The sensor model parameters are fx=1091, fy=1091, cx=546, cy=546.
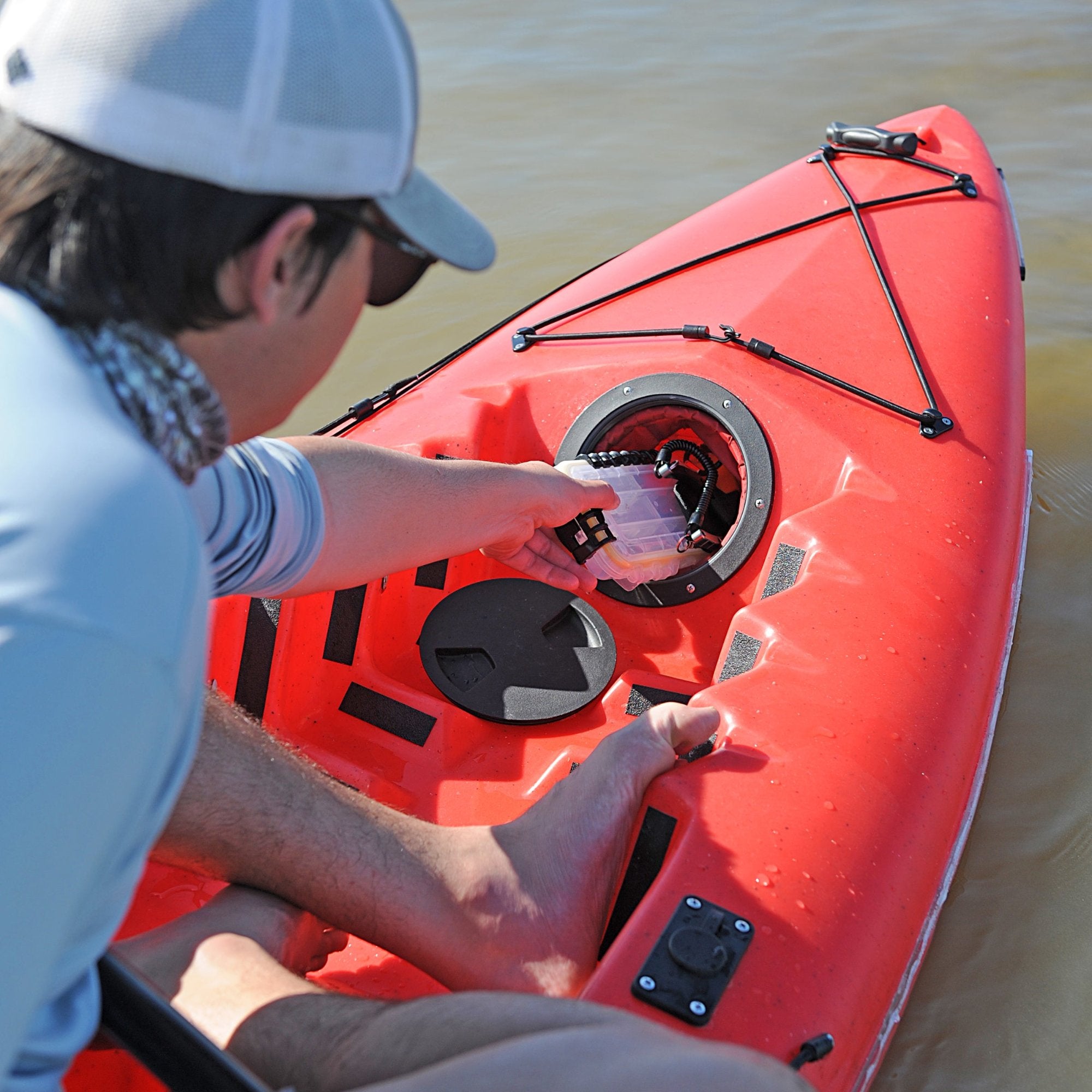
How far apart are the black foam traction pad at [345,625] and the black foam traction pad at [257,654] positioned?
13 centimetres

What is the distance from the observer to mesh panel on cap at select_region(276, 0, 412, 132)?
2.48ft

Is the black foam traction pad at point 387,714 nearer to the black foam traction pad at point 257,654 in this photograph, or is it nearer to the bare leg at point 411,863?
the black foam traction pad at point 257,654

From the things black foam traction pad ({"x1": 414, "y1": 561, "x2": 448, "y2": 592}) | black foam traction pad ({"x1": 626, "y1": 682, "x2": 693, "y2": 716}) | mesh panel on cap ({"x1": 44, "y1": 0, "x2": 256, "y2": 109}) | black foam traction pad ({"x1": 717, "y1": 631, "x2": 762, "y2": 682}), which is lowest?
black foam traction pad ({"x1": 626, "y1": 682, "x2": 693, "y2": 716})

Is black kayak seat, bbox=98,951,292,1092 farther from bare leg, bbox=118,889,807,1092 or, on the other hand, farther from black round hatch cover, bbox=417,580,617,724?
black round hatch cover, bbox=417,580,617,724

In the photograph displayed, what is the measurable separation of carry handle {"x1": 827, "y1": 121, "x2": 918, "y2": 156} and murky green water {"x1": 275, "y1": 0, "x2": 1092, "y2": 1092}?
89cm

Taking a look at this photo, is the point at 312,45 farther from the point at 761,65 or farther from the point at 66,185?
the point at 761,65

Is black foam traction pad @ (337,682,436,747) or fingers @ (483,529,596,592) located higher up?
fingers @ (483,529,596,592)

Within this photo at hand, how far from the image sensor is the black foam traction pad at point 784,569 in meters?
1.76

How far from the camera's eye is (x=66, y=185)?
0.73 metres

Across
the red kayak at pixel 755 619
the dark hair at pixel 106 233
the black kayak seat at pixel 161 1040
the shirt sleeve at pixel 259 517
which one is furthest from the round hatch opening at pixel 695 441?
the dark hair at pixel 106 233

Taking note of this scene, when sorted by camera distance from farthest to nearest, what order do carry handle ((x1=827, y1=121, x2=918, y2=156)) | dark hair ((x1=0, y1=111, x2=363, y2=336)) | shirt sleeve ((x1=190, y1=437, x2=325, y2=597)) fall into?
carry handle ((x1=827, y1=121, x2=918, y2=156))
shirt sleeve ((x1=190, y1=437, x2=325, y2=597))
dark hair ((x1=0, y1=111, x2=363, y2=336))

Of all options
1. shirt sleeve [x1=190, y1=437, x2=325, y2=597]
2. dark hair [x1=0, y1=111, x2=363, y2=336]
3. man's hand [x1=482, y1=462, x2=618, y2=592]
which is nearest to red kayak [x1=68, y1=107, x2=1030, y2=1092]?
man's hand [x1=482, y1=462, x2=618, y2=592]

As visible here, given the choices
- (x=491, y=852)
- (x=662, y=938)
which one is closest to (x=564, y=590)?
(x=491, y=852)

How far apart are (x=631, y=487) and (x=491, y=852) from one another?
0.85 meters
